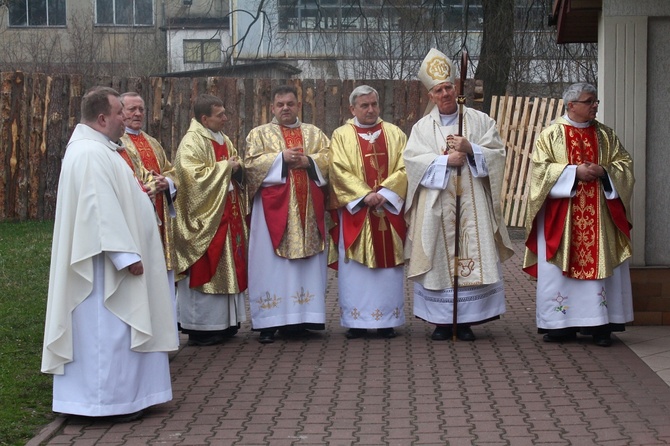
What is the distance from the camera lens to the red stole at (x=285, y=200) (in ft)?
31.7

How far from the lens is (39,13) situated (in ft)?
138

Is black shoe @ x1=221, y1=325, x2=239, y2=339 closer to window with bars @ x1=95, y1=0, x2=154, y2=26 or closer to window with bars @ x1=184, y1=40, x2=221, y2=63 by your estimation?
window with bars @ x1=184, y1=40, x2=221, y2=63

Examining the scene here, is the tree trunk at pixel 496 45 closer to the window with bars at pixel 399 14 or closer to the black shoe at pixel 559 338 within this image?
the window with bars at pixel 399 14

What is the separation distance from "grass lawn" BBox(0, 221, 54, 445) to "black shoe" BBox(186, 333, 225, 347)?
1.21 m

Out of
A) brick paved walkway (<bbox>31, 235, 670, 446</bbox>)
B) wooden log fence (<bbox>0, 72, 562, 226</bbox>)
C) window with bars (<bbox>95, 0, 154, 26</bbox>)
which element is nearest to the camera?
brick paved walkway (<bbox>31, 235, 670, 446</bbox>)

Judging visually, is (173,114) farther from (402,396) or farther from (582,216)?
(402,396)

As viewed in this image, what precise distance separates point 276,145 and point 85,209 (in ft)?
10.5

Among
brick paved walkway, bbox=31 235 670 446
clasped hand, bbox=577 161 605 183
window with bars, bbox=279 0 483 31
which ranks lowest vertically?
brick paved walkway, bbox=31 235 670 446

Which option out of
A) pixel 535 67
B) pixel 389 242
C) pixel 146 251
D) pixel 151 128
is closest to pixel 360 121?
pixel 389 242

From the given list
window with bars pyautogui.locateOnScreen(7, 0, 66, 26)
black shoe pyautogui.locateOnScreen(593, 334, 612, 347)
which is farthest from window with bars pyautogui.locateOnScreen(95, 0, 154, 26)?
black shoe pyautogui.locateOnScreen(593, 334, 612, 347)

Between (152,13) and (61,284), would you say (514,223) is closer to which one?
(61,284)

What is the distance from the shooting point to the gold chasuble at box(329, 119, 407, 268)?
967cm

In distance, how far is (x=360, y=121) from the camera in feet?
32.5

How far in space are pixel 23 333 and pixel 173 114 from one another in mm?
8225
